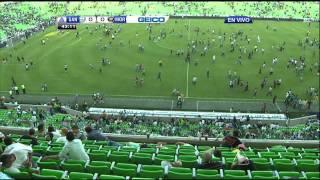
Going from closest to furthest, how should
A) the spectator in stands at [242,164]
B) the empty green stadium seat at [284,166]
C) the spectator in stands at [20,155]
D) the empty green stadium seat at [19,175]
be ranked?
the empty green stadium seat at [19,175]
the spectator in stands at [20,155]
the spectator in stands at [242,164]
the empty green stadium seat at [284,166]

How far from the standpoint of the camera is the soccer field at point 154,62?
5816 cm

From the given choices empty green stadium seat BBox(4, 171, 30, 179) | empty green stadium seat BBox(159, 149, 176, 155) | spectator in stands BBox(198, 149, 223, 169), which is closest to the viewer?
empty green stadium seat BBox(4, 171, 30, 179)

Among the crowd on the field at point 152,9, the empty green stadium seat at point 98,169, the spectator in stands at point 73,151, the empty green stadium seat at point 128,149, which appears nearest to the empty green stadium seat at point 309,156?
the empty green stadium seat at point 128,149

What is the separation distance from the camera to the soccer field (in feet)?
191

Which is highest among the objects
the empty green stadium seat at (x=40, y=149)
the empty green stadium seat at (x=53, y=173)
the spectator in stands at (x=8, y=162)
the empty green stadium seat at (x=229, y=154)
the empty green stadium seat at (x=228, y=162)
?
the spectator in stands at (x=8, y=162)

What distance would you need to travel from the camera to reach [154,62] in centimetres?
6656

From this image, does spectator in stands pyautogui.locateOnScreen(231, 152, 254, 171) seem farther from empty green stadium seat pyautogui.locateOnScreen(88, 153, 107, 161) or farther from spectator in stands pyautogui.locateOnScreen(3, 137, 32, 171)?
spectator in stands pyautogui.locateOnScreen(3, 137, 32, 171)

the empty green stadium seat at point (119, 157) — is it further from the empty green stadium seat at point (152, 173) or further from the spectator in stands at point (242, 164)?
the spectator in stands at point (242, 164)

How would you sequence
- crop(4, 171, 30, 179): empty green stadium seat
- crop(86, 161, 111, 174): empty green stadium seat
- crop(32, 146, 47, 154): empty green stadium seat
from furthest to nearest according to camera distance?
crop(32, 146, 47, 154): empty green stadium seat, crop(86, 161, 111, 174): empty green stadium seat, crop(4, 171, 30, 179): empty green stadium seat

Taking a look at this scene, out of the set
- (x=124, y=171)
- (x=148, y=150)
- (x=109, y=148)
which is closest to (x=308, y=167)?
(x=148, y=150)

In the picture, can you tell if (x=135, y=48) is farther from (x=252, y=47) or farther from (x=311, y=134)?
(x=311, y=134)

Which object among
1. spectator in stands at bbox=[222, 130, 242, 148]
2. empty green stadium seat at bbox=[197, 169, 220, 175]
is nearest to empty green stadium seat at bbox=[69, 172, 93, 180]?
empty green stadium seat at bbox=[197, 169, 220, 175]

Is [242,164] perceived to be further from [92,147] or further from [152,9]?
[152,9]
